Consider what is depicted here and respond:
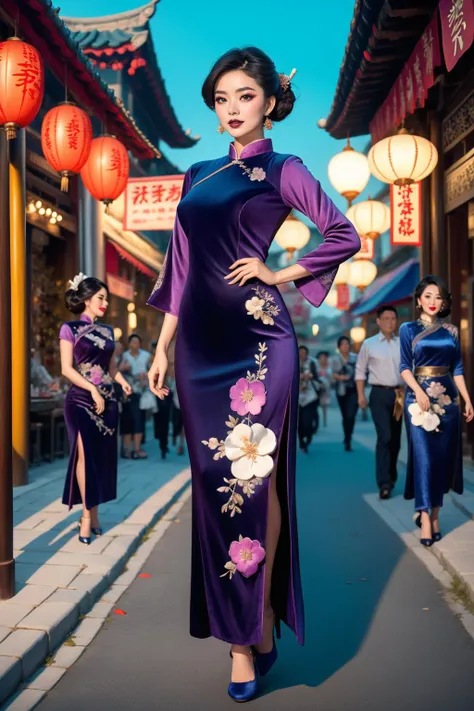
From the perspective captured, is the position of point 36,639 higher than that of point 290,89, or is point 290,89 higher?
point 290,89

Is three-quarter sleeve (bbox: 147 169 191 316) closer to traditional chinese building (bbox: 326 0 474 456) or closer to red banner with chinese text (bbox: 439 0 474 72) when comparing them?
red banner with chinese text (bbox: 439 0 474 72)

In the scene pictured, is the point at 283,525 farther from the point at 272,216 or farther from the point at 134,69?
the point at 134,69

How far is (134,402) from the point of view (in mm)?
10883

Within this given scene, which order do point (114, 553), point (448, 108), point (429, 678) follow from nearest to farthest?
1. point (429, 678)
2. point (114, 553)
3. point (448, 108)

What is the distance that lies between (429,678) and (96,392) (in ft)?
10.3

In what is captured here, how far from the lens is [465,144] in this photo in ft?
28.3

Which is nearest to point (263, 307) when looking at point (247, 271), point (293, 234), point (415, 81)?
point (247, 271)

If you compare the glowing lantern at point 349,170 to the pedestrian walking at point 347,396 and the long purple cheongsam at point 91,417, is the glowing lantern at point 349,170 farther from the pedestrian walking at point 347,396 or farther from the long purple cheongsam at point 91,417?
the long purple cheongsam at point 91,417

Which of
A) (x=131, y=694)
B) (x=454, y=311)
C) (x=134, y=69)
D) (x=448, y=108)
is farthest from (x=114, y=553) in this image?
(x=134, y=69)

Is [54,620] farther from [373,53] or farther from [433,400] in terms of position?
[373,53]

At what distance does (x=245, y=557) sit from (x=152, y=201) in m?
10.8

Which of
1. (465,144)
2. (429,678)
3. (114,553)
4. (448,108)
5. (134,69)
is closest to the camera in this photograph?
(429,678)

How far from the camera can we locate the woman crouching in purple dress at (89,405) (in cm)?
529

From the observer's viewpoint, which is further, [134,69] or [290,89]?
[134,69]
